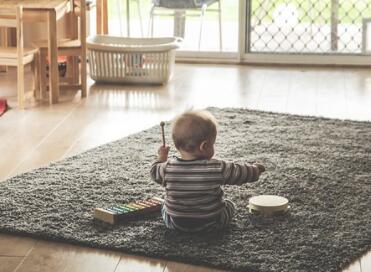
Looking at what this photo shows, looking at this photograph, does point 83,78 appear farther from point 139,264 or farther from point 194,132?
point 139,264

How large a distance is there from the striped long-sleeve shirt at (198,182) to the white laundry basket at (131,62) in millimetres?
2563

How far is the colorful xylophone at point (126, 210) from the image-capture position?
2.84m

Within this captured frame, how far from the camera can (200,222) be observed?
2.75 meters

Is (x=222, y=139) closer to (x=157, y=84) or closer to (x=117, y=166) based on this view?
(x=117, y=166)

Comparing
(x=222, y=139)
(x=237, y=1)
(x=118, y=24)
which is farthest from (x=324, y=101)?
(x=118, y=24)

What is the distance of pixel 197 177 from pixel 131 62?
2.66 meters

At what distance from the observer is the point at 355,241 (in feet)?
8.75

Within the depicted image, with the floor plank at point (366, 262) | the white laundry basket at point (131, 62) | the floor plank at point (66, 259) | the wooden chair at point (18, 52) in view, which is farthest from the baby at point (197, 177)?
the white laundry basket at point (131, 62)

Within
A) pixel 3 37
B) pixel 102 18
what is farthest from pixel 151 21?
pixel 3 37

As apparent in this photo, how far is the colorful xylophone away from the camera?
2838 mm

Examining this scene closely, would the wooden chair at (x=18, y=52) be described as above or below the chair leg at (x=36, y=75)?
above

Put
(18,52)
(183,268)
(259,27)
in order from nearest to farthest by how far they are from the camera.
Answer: (183,268)
(18,52)
(259,27)

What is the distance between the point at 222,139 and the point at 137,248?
1382 mm

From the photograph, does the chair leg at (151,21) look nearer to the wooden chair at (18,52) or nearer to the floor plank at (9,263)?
the wooden chair at (18,52)
